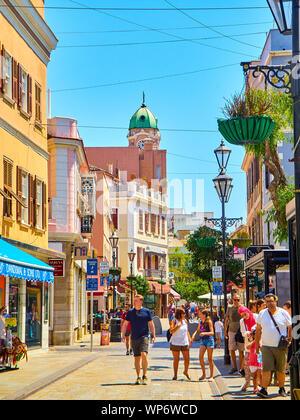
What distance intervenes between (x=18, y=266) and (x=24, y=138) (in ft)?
22.3

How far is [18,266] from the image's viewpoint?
60.7 feet

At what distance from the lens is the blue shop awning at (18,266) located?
17.3 meters

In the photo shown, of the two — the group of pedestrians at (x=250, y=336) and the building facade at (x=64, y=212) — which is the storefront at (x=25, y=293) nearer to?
the group of pedestrians at (x=250, y=336)

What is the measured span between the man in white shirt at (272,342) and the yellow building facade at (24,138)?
410 inches

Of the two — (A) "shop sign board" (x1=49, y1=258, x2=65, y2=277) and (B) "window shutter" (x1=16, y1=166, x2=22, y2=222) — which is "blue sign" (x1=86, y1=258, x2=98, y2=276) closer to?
(A) "shop sign board" (x1=49, y1=258, x2=65, y2=277)

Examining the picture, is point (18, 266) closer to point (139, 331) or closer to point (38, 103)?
point (139, 331)

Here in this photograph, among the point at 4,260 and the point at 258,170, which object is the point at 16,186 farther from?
the point at 258,170

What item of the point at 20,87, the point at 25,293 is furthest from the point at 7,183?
the point at 25,293

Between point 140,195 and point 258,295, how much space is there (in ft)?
179

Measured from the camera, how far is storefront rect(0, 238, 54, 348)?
18500 millimetres

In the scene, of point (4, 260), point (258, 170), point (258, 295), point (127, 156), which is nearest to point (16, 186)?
point (4, 260)

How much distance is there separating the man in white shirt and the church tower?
306ft

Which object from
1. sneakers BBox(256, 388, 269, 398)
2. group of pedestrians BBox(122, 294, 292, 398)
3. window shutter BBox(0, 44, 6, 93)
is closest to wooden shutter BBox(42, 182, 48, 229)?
window shutter BBox(0, 44, 6, 93)

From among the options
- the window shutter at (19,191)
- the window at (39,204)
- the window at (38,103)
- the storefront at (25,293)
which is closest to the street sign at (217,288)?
the storefront at (25,293)
